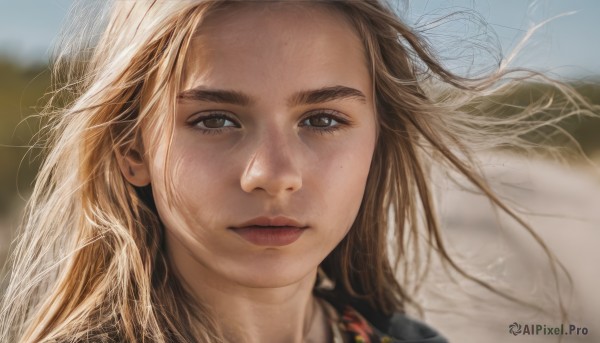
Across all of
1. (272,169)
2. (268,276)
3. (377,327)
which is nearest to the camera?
(272,169)

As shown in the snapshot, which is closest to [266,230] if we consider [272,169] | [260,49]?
[272,169]

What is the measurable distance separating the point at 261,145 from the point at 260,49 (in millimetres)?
191

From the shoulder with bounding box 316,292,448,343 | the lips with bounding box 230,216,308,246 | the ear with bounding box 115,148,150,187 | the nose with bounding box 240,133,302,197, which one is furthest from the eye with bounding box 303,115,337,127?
the shoulder with bounding box 316,292,448,343

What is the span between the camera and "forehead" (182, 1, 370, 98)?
1746 mm

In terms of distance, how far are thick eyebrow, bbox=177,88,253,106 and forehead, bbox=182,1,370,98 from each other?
0.5 inches

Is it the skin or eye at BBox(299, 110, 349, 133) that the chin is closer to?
the skin

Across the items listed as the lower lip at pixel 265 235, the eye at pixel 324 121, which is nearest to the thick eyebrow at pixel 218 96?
the eye at pixel 324 121

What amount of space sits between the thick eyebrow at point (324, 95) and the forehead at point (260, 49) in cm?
2

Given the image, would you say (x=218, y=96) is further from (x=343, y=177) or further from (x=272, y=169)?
(x=343, y=177)

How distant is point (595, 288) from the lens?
11.7 ft

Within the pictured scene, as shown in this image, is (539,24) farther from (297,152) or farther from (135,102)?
(135,102)

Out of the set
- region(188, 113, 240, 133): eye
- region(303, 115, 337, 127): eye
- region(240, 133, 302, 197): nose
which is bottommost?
region(240, 133, 302, 197): nose

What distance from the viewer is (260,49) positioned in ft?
5.74

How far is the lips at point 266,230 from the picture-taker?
178cm
